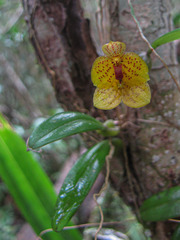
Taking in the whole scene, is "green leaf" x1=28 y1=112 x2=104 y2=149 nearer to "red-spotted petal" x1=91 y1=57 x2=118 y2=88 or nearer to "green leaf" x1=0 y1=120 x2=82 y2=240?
"red-spotted petal" x1=91 y1=57 x2=118 y2=88

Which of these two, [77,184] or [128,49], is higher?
[128,49]

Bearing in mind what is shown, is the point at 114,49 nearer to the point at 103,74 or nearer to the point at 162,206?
the point at 103,74

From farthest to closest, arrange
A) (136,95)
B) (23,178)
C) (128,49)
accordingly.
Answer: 1. (23,178)
2. (128,49)
3. (136,95)

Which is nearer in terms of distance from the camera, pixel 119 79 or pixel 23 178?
pixel 119 79

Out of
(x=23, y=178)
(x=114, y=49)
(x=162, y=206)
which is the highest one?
(x=114, y=49)

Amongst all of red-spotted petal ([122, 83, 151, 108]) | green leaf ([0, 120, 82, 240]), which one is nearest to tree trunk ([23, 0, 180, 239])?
red-spotted petal ([122, 83, 151, 108])

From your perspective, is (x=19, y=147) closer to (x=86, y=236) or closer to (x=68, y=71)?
(x=68, y=71)

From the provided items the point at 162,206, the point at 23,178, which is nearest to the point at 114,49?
the point at 162,206
